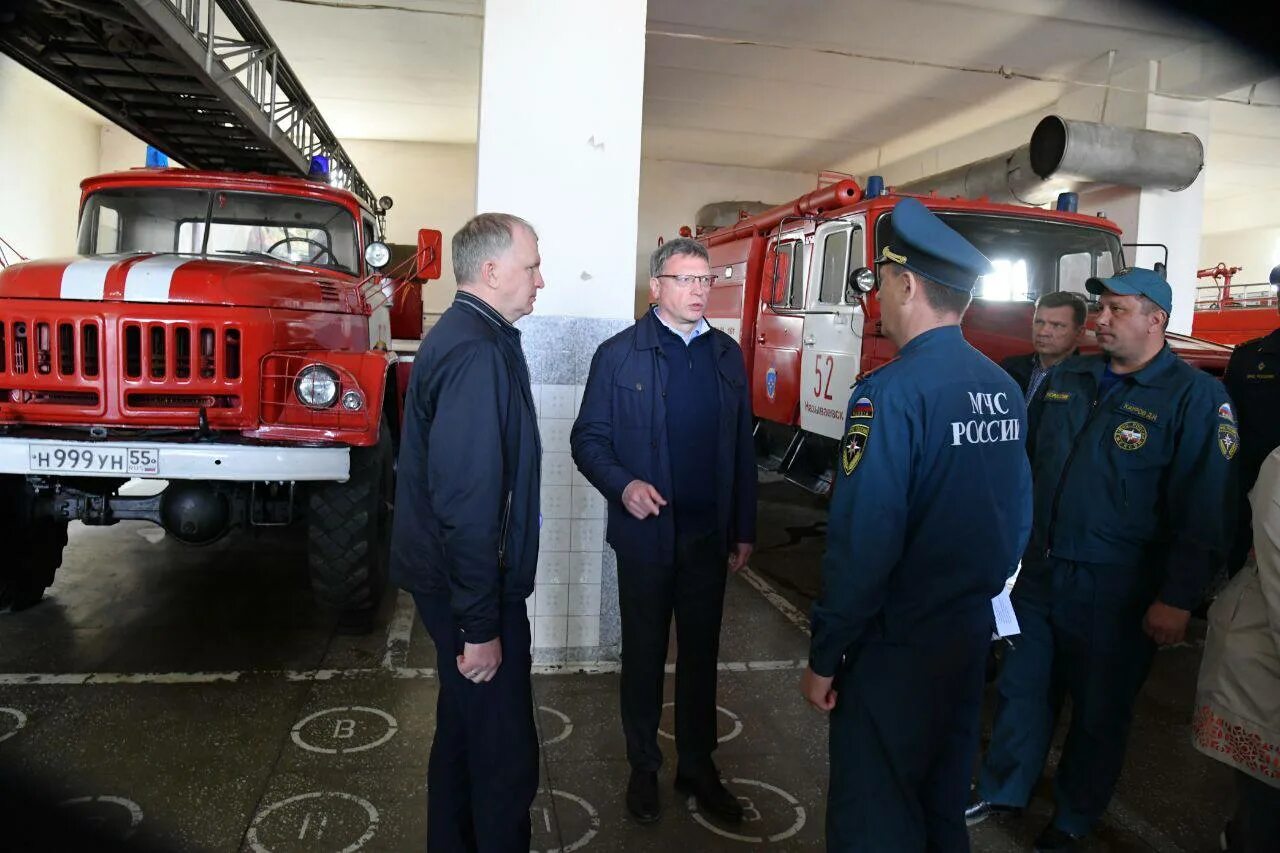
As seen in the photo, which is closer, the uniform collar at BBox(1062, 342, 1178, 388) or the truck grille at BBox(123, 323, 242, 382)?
the uniform collar at BBox(1062, 342, 1178, 388)

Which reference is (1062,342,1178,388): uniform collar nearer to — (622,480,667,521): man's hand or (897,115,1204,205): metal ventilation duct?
(622,480,667,521): man's hand

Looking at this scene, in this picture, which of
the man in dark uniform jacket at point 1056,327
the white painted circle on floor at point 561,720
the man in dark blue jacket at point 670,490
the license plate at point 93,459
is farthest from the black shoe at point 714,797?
the license plate at point 93,459

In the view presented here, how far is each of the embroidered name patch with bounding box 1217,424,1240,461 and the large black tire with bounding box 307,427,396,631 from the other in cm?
305

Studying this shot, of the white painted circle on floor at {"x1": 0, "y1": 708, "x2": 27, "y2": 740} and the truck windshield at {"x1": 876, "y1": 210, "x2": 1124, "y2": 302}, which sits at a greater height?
the truck windshield at {"x1": 876, "y1": 210, "x2": 1124, "y2": 302}

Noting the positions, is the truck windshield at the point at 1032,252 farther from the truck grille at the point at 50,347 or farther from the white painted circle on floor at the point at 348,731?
the truck grille at the point at 50,347

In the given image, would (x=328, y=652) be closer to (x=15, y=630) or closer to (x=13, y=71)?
(x=15, y=630)

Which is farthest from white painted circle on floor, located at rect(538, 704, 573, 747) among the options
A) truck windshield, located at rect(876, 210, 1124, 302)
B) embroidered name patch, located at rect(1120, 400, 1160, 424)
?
truck windshield, located at rect(876, 210, 1124, 302)

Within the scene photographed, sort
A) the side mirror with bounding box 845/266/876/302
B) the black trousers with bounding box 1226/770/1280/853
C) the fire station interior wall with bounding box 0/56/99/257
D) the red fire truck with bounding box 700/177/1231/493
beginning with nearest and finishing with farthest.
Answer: the black trousers with bounding box 1226/770/1280/853 < the side mirror with bounding box 845/266/876/302 < the red fire truck with bounding box 700/177/1231/493 < the fire station interior wall with bounding box 0/56/99/257

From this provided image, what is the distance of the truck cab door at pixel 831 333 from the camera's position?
492cm

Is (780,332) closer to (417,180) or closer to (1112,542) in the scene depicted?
(1112,542)

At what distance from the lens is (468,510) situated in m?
1.76

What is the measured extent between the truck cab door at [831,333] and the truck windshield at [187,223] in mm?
3041

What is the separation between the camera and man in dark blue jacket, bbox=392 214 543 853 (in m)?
1.78

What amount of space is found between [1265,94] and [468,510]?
4.71 feet
